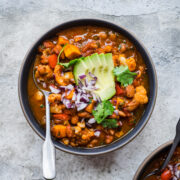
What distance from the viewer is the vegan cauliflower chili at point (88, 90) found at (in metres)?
3.88

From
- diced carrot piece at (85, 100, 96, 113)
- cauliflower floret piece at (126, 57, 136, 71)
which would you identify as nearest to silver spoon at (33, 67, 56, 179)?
diced carrot piece at (85, 100, 96, 113)

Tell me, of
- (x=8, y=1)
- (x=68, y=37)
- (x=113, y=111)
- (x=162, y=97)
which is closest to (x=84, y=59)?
(x=68, y=37)

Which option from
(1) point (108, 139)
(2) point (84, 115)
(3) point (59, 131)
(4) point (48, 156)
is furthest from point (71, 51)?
(4) point (48, 156)

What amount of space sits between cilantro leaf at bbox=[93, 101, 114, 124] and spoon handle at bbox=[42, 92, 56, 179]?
67 centimetres

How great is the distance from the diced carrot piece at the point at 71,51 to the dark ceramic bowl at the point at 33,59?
35 centimetres

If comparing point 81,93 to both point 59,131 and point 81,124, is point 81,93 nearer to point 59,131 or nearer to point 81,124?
point 81,124

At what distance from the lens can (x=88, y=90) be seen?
12.8 feet

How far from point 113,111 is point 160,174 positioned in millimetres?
1068

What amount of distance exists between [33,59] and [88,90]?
37.7 inches

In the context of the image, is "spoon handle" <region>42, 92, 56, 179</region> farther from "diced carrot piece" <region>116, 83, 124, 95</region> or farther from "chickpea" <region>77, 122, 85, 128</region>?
"diced carrot piece" <region>116, 83, 124, 95</region>

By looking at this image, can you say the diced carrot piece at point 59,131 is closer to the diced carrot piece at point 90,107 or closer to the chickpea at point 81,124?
the chickpea at point 81,124

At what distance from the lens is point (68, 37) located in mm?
4180

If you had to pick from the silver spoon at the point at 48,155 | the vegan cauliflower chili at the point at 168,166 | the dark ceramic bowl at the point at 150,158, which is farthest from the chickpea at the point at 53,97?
the vegan cauliflower chili at the point at 168,166

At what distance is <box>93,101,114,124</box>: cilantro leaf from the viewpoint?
12.5ft
